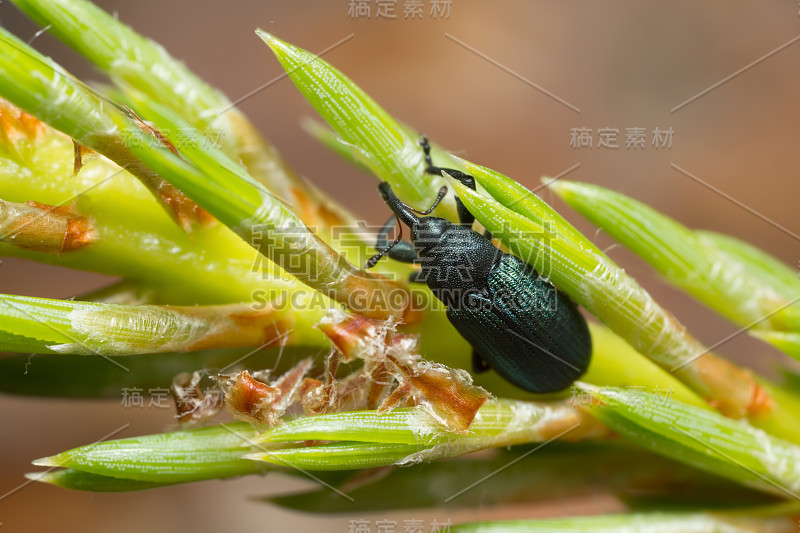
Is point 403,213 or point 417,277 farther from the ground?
point 403,213

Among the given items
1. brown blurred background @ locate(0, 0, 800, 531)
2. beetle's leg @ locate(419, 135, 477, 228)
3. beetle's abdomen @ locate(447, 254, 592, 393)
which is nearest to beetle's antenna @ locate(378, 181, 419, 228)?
beetle's leg @ locate(419, 135, 477, 228)

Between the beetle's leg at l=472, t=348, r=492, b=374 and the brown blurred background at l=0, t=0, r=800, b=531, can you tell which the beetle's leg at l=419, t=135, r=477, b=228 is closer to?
the beetle's leg at l=472, t=348, r=492, b=374

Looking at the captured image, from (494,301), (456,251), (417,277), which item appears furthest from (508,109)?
(417,277)

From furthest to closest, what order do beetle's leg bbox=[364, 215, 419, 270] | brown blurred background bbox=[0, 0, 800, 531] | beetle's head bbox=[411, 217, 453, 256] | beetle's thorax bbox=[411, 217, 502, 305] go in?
brown blurred background bbox=[0, 0, 800, 531], beetle's head bbox=[411, 217, 453, 256], beetle's thorax bbox=[411, 217, 502, 305], beetle's leg bbox=[364, 215, 419, 270]

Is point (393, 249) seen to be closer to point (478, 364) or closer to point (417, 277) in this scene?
point (417, 277)

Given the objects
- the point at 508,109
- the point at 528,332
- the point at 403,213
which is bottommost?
the point at 528,332

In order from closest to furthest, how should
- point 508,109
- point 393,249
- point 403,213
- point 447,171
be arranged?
point 447,171 → point 393,249 → point 403,213 → point 508,109
